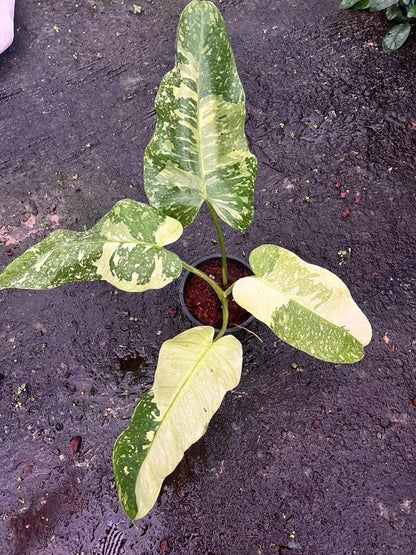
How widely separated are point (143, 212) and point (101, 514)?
3.52 ft

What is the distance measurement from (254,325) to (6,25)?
6.50 feet

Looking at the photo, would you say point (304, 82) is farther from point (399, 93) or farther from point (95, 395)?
point (95, 395)

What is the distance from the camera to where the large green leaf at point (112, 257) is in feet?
3.29

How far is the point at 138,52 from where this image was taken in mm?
2314

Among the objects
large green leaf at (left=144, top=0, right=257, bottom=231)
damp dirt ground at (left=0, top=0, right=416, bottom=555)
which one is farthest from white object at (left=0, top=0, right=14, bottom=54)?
large green leaf at (left=144, top=0, right=257, bottom=231)

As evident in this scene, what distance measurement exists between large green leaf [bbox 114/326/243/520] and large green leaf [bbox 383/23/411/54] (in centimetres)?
177

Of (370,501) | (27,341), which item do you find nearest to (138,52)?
(27,341)

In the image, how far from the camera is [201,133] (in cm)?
115

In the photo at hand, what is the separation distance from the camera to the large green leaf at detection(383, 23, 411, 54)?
6.87 feet

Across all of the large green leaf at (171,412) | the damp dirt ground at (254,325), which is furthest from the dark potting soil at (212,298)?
the large green leaf at (171,412)

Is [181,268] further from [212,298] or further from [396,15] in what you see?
[396,15]

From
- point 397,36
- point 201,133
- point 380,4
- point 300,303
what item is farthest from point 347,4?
point 300,303

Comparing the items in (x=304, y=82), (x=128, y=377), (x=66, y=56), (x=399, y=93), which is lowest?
(x=128, y=377)

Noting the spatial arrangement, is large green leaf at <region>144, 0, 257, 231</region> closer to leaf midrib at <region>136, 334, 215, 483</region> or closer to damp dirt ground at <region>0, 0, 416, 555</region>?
leaf midrib at <region>136, 334, 215, 483</region>
